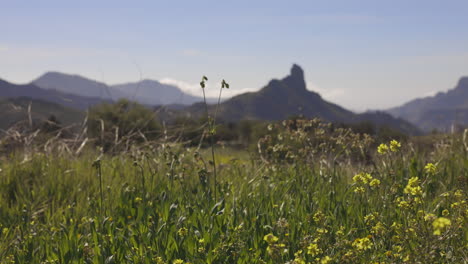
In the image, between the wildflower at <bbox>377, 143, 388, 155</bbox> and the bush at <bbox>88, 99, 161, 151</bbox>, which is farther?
the bush at <bbox>88, 99, 161, 151</bbox>

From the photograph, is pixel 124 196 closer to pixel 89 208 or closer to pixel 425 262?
pixel 89 208

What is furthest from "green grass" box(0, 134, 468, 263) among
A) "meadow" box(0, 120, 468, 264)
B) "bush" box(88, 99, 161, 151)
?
"bush" box(88, 99, 161, 151)

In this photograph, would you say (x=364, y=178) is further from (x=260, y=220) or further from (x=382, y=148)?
(x=260, y=220)

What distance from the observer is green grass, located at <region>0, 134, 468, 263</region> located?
3.03 m

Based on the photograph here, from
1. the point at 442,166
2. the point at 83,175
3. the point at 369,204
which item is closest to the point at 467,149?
the point at 442,166

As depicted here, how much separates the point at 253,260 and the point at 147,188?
2443mm

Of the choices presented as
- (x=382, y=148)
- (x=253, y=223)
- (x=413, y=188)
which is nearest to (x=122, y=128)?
(x=253, y=223)

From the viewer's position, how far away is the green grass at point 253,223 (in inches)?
119

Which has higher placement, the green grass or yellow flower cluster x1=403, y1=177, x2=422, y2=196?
yellow flower cluster x1=403, y1=177, x2=422, y2=196

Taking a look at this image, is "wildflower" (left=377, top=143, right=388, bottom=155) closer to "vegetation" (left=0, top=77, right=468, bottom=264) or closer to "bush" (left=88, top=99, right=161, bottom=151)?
"vegetation" (left=0, top=77, right=468, bottom=264)

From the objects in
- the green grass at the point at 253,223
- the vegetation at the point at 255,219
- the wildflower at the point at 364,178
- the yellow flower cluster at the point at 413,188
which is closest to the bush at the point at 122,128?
the vegetation at the point at 255,219

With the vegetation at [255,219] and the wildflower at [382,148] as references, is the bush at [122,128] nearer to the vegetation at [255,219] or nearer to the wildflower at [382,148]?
the vegetation at [255,219]

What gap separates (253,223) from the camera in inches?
152

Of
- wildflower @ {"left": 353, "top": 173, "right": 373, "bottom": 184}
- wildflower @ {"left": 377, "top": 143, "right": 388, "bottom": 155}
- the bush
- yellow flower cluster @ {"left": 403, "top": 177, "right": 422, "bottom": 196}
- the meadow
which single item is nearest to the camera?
yellow flower cluster @ {"left": 403, "top": 177, "right": 422, "bottom": 196}
